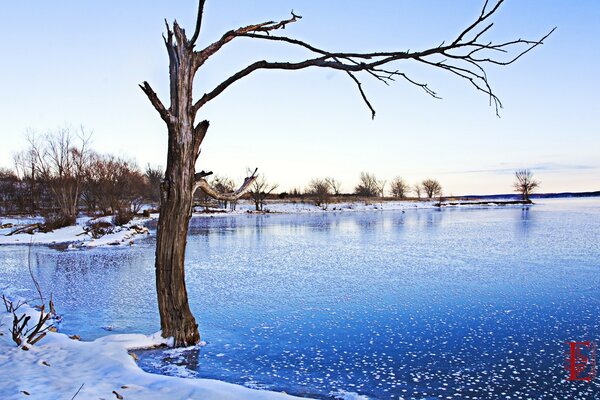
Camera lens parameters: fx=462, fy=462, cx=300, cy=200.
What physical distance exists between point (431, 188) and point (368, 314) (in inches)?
4037

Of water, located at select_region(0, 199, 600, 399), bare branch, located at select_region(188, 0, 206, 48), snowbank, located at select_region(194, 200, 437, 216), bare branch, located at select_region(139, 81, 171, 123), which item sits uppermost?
bare branch, located at select_region(188, 0, 206, 48)

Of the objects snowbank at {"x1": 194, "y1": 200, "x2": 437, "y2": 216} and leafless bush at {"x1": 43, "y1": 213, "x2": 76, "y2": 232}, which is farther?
snowbank at {"x1": 194, "y1": 200, "x2": 437, "y2": 216}

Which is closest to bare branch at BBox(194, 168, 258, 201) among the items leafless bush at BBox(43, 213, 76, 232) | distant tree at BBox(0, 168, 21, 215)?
leafless bush at BBox(43, 213, 76, 232)

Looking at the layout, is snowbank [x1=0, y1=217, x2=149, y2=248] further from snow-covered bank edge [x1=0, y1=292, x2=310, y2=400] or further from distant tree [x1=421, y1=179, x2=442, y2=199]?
distant tree [x1=421, y1=179, x2=442, y2=199]

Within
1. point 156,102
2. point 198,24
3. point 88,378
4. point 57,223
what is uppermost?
point 198,24

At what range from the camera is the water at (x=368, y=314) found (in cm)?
501

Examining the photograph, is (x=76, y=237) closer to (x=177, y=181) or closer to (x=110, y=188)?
(x=110, y=188)

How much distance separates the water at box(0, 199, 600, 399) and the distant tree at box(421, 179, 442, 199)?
92.4 metres

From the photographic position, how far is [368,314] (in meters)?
7.80

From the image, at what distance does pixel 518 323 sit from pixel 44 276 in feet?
37.8

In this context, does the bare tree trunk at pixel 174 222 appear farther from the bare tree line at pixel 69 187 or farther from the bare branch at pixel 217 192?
the bare tree line at pixel 69 187

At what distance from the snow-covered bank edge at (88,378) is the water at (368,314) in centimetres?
55

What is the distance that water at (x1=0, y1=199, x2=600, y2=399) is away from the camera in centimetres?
501

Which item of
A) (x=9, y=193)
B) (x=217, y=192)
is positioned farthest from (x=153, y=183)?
(x=217, y=192)
